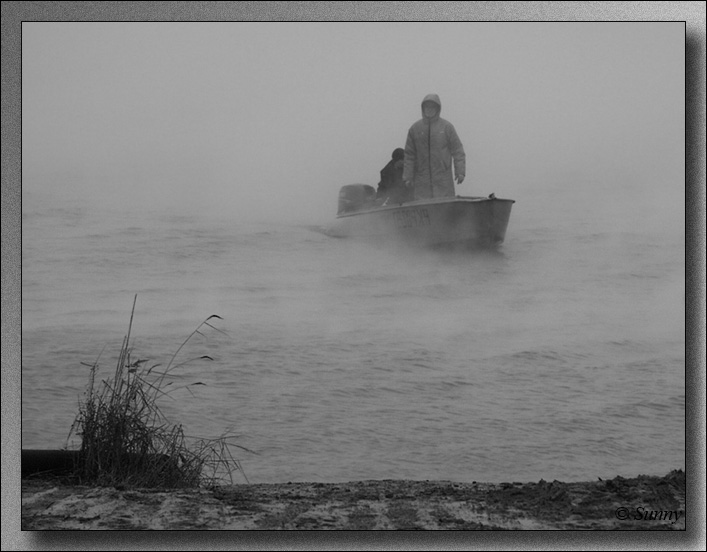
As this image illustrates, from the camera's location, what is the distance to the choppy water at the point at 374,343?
135 inches

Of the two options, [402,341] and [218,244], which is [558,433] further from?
[218,244]

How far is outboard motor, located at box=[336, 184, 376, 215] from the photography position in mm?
3535

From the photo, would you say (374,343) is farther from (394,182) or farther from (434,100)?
(434,100)

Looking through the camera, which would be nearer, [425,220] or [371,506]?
[371,506]

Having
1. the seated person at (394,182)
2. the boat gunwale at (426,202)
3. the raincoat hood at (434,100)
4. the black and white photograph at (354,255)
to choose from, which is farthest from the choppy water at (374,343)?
the raincoat hood at (434,100)

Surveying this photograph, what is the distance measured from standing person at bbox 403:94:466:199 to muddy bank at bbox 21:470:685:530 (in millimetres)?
1098

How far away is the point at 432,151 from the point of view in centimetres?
354

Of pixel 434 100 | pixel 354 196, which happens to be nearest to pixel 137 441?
pixel 354 196

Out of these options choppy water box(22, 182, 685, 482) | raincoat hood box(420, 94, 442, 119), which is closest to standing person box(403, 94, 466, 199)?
raincoat hood box(420, 94, 442, 119)

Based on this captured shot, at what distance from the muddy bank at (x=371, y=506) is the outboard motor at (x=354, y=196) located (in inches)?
38.7

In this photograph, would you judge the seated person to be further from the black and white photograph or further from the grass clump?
the grass clump

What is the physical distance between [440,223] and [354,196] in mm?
333

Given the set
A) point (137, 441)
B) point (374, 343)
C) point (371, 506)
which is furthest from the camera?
point (374, 343)

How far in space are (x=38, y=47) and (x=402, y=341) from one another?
66.3 inches
